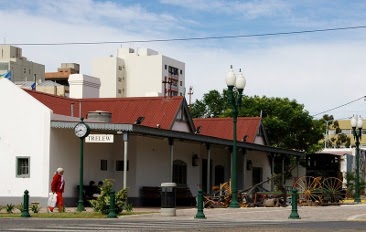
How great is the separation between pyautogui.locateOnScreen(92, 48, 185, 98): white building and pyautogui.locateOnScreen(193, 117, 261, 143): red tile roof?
88056 mm

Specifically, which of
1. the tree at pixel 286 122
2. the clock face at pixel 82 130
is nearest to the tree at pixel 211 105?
the tree at pixel 286 122

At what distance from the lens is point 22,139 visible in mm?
32969

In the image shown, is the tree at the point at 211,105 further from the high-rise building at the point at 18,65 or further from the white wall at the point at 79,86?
the high-rise building at the point at 18,65

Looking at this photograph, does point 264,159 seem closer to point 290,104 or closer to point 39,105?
point 290,104

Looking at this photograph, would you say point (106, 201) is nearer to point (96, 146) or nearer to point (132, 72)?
point (96, 146)

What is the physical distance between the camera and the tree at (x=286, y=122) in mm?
66250

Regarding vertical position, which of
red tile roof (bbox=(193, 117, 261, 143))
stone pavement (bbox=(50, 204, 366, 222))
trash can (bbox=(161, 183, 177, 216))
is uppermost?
red tile roof (bbox=(193, 117, 261, 143))

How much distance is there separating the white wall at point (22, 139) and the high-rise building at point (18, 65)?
95.2 meters

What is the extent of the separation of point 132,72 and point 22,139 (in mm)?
111518

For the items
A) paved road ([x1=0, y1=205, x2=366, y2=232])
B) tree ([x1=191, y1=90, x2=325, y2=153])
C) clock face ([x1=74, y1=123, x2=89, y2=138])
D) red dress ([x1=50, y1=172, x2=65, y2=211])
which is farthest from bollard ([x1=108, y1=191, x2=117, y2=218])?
tree ([x1=191, y1=90, x2=325, y2=153])

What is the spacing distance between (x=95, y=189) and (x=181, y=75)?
11869 cm

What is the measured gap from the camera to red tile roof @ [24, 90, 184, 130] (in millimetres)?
40094

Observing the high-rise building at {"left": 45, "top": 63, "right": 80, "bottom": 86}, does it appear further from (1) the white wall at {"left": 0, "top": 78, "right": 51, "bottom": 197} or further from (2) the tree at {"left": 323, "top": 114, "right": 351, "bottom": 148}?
(1) the white wall at {"left": 0, "top": 78, "right": 51, "bottom": 197}

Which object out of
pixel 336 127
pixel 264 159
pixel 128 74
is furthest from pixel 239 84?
pixel 128 74
